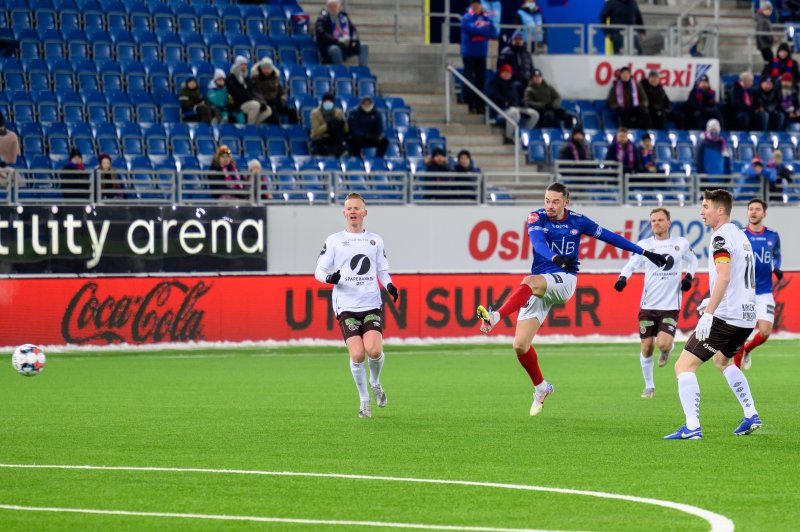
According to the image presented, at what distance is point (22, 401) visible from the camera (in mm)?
16516

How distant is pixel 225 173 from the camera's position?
25625mm

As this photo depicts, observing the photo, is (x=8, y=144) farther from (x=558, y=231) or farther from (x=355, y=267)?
(x=558, y=231)

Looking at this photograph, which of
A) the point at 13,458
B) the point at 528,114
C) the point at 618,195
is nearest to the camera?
the point at 13,458

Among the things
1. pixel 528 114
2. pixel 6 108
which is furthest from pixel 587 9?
pixel 6 108

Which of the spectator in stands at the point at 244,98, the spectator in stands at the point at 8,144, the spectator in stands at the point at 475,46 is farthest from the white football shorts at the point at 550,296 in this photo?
the spectator in stands at the point at 475,46

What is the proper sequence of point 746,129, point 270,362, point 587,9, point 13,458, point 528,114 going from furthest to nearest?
1. point 587,9
2. point 746,129
3. point 528,114
4. point 270,362
5. point 13,458

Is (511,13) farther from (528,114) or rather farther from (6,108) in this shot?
(6,108)

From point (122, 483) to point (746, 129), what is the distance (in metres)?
26.2

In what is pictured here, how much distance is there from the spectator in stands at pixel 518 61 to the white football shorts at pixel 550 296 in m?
17.6

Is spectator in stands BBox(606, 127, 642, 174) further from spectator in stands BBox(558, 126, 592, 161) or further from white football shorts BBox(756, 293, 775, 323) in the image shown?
white football shorts BBox(756, 293, 775, 323)

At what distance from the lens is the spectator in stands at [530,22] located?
3350 cm

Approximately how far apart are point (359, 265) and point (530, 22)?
779 inches

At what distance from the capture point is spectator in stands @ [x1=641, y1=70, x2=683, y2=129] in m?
32.6

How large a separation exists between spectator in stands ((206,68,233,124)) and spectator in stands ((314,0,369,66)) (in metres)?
3.08
